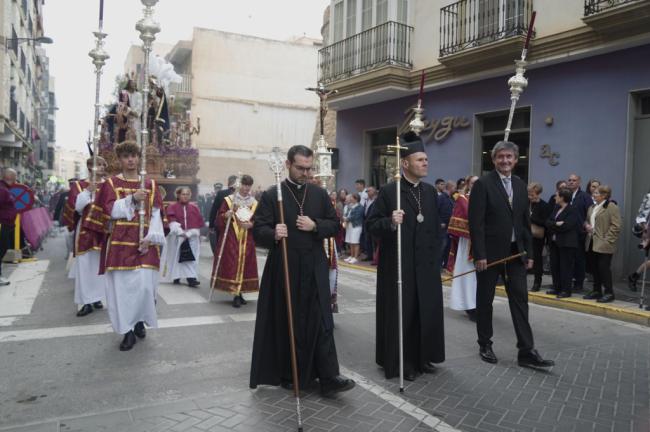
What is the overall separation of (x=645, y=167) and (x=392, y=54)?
7.51 m

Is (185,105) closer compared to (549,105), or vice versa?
(549,105)

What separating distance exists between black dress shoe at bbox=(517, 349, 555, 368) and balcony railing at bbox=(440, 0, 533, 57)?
8.63 meters

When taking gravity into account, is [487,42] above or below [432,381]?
above

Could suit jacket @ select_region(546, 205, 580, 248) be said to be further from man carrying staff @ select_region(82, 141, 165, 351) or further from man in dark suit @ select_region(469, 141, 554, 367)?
man carrying staff @ select_region(82, 141, 165, 351)

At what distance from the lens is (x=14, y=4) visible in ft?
83.1

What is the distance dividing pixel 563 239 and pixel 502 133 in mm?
5160

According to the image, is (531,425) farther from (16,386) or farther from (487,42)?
(487,42)

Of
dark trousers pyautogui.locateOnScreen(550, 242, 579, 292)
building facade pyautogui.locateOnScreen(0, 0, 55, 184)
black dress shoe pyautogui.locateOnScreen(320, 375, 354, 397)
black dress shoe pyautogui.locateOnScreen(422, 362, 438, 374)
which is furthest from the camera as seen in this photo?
building facade pyautogui.locateOnScreen(0, 0, 55, 184)

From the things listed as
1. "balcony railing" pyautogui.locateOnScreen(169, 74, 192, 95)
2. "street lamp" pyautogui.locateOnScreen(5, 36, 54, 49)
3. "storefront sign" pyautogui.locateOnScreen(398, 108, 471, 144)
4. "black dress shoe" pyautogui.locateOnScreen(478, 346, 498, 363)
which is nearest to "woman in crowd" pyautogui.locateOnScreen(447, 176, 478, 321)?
"black dress shoe" pyautogui.locateOnScreen(478, 346, 498, 363)

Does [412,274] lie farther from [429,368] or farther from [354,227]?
[354,227]

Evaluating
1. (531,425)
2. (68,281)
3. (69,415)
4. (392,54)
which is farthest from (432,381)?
(392,54)

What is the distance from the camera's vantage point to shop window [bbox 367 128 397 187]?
673 inches

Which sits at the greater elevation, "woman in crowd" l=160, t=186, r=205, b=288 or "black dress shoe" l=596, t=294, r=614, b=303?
"woman in crowd" l=160, t=186, r=205, b=288

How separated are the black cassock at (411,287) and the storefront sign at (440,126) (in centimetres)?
951
